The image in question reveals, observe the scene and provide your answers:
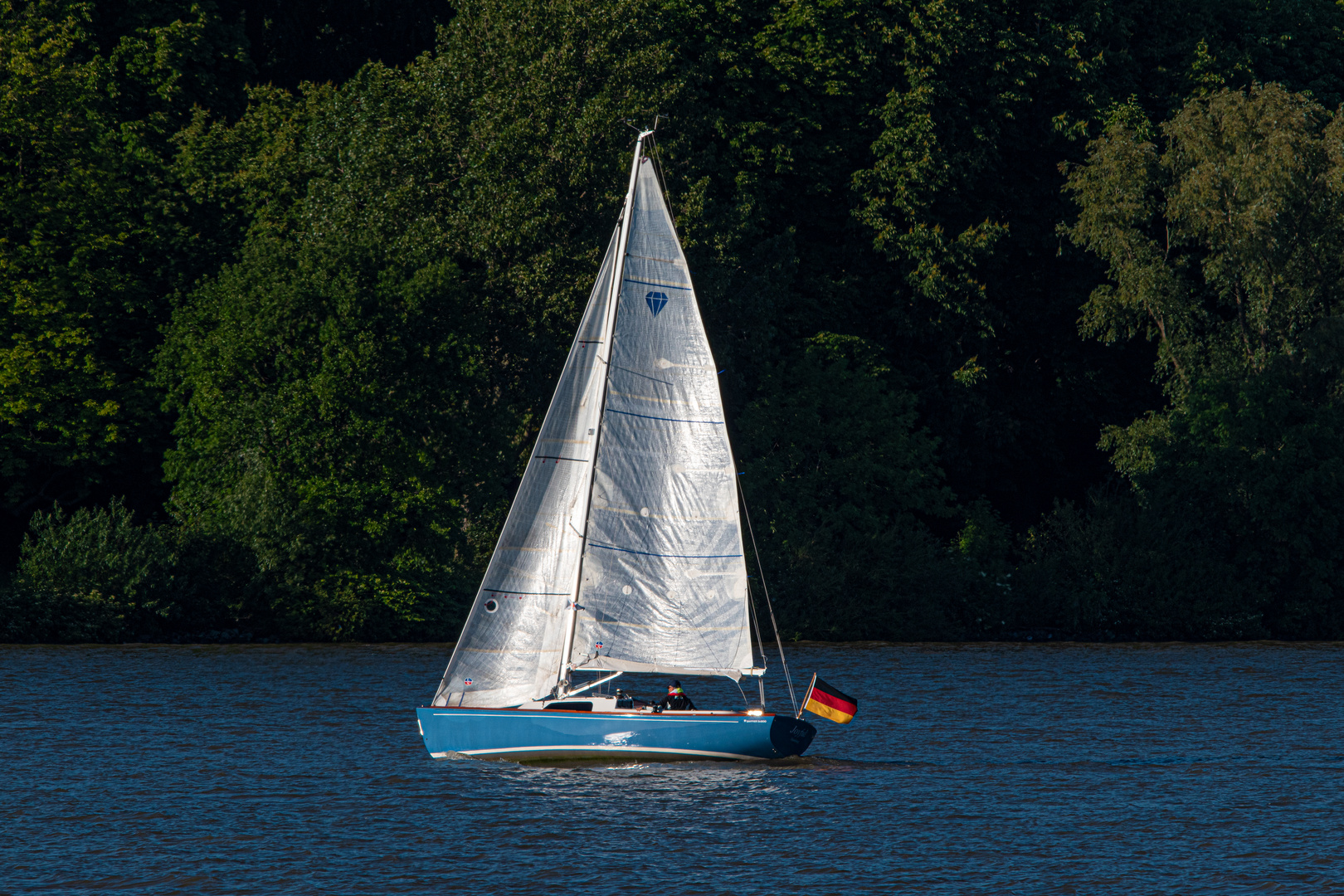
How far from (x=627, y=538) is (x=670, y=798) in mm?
5483

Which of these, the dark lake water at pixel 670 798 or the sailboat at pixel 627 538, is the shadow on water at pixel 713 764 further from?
the sailboat at pixel 627 538

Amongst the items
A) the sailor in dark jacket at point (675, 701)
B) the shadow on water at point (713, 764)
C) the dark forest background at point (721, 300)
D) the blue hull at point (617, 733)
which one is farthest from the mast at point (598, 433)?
the dark forest background at point (721, 300)

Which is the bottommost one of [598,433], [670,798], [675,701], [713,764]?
[670,798]

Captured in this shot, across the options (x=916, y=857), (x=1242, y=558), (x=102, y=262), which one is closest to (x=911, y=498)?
(x=1242, y=558)

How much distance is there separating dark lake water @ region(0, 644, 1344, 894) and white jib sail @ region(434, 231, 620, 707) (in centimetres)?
212

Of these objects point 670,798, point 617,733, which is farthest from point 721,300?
point 670,798

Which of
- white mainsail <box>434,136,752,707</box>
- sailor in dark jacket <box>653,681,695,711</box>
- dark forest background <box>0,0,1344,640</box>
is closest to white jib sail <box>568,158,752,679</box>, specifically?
white mainsail <box>434,136,752,707</box>

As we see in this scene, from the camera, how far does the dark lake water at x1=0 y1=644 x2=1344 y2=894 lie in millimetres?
28516

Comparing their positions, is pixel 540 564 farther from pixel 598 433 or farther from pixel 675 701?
pixel 675 701

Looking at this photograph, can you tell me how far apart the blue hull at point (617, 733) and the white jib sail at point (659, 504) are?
129cm

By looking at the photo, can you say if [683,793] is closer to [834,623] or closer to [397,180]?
[834,623]

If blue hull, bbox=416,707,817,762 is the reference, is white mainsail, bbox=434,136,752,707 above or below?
above

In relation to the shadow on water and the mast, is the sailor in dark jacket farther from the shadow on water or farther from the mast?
the mast

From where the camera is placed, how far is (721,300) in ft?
222
